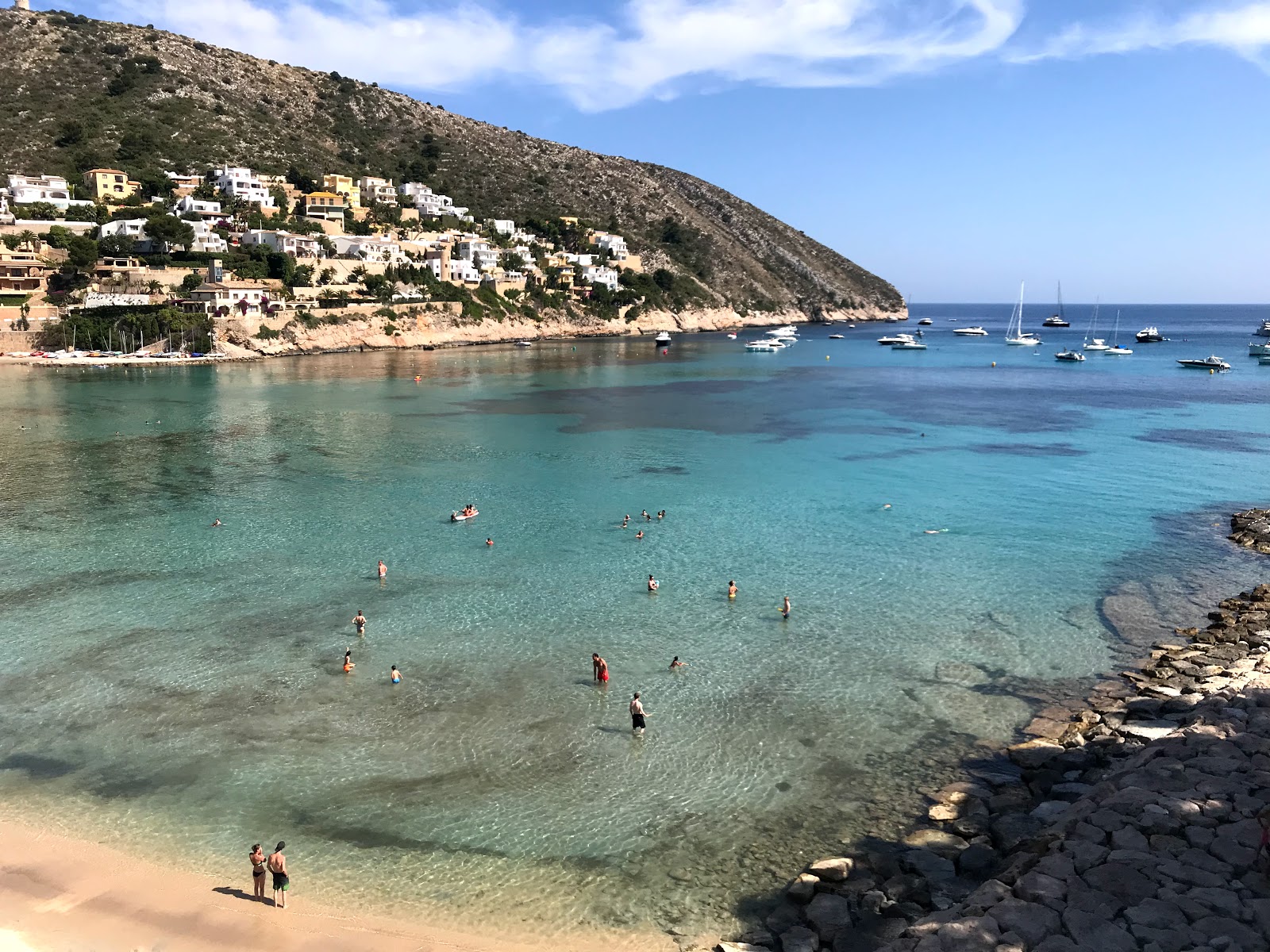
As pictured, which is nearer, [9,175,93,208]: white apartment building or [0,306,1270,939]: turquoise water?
[0,306,1270,939]: turquoise water

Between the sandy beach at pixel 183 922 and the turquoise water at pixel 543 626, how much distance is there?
2.00 feet

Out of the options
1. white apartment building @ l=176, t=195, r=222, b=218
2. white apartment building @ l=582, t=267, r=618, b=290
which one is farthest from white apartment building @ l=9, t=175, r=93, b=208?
white apartment building @ l=582, t=267, r=618, b=290

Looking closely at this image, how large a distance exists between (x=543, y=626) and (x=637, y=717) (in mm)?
5894

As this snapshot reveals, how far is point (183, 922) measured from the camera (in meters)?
11.9

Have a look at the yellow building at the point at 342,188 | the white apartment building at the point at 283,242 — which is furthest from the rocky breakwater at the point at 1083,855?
the yellow building at the point at 342,188

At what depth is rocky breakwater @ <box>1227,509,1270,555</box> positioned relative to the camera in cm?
2933

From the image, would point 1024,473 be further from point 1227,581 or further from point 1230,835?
point 1230,835

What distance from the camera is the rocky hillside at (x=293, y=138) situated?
121000 millimetres

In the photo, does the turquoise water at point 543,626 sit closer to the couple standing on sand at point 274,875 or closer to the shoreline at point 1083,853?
the couple standing on sand at point 274,875

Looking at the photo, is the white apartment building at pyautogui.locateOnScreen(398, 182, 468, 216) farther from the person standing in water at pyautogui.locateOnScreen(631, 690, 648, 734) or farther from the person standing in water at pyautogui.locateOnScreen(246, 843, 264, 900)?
the person standing in water at pyautogui.locateOnScreen(246, 843, 264, 900)

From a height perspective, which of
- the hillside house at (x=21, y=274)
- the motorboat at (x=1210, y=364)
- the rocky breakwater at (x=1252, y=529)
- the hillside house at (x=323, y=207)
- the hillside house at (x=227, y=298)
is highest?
the hillside house at (x=323, y=207)

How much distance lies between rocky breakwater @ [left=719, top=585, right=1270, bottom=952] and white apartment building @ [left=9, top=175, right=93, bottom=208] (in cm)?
11985

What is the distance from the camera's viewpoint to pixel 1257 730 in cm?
1475

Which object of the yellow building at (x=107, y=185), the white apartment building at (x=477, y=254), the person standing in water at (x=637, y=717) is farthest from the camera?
the white apartment building at (x=477, y=254)
